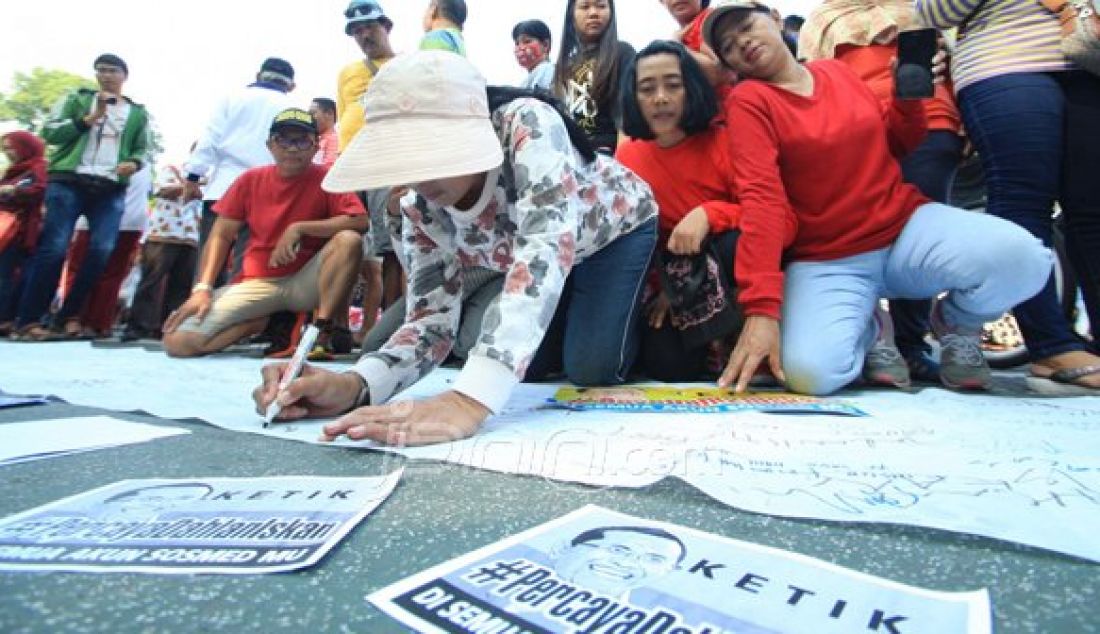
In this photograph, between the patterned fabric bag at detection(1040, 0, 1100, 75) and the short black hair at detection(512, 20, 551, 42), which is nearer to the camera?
the patterned fabric bag at detection(1040, 0, 1100, 75)

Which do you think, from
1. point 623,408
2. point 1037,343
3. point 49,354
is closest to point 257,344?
point 49,354

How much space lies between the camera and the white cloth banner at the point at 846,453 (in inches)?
23.0

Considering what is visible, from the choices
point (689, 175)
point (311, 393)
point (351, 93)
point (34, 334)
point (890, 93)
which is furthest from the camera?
point (34, 334)

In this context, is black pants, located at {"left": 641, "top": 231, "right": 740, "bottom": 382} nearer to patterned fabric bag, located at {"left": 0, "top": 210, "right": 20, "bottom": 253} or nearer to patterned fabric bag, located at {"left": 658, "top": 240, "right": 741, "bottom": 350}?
patterned fabric bag, located at {"left": 658, "top": 240, "right": 741, "bottom": 350}

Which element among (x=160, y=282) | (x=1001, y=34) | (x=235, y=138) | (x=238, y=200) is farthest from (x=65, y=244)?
(x=1001, y=34)

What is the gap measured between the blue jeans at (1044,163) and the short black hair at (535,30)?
191cm

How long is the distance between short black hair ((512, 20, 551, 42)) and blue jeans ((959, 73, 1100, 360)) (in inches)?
75.1

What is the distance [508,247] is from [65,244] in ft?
10.7

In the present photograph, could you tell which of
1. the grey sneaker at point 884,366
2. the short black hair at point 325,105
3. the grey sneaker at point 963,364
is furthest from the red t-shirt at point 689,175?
the short black hair at point 325,105

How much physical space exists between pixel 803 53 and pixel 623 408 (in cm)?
135

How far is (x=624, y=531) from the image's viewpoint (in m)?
0.52

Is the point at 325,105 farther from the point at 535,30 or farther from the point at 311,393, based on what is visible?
the point at 311,393

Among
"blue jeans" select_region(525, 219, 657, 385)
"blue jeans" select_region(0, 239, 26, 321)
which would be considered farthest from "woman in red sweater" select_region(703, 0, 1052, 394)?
"blue jeans" select_region(0, 239, 26, 321)

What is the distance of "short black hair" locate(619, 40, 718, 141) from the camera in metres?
1.63
